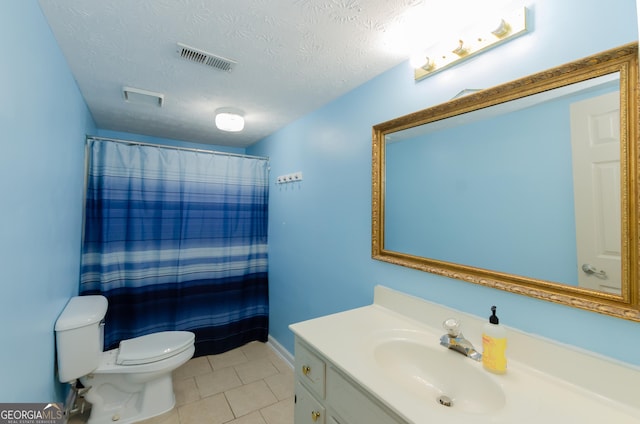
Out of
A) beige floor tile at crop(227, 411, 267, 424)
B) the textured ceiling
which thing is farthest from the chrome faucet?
beige floor tile at crop(227, 411, 267, 424)

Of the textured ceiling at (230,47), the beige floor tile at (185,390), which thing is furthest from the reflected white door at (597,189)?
the beige floor tile at (185,390)

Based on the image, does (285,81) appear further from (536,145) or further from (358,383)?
(358,383)

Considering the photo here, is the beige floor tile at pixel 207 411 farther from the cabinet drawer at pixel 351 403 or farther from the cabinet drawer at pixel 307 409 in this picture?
the cabinet drawer at pixel 351 403

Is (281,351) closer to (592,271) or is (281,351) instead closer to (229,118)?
(229,118)

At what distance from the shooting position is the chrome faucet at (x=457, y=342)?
1008 millimetres

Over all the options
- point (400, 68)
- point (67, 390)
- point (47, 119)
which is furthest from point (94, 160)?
point (400, 68)

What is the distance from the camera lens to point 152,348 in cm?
184


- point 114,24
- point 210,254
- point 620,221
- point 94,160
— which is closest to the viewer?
point 620,221

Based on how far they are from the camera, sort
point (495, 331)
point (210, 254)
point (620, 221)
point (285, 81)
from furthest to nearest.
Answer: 1. point (210, 254)
2. point (285, 81)
3. point (495, 331)
4. point (620, 221)

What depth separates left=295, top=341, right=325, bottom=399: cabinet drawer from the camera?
3.47ft

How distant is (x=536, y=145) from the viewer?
96 cm

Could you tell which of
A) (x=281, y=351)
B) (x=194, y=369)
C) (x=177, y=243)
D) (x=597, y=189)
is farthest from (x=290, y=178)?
(x=597, y=189)

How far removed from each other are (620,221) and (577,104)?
0.39 metres

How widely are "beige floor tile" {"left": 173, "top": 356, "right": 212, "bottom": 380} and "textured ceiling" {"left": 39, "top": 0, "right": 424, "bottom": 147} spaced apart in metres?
2.16
